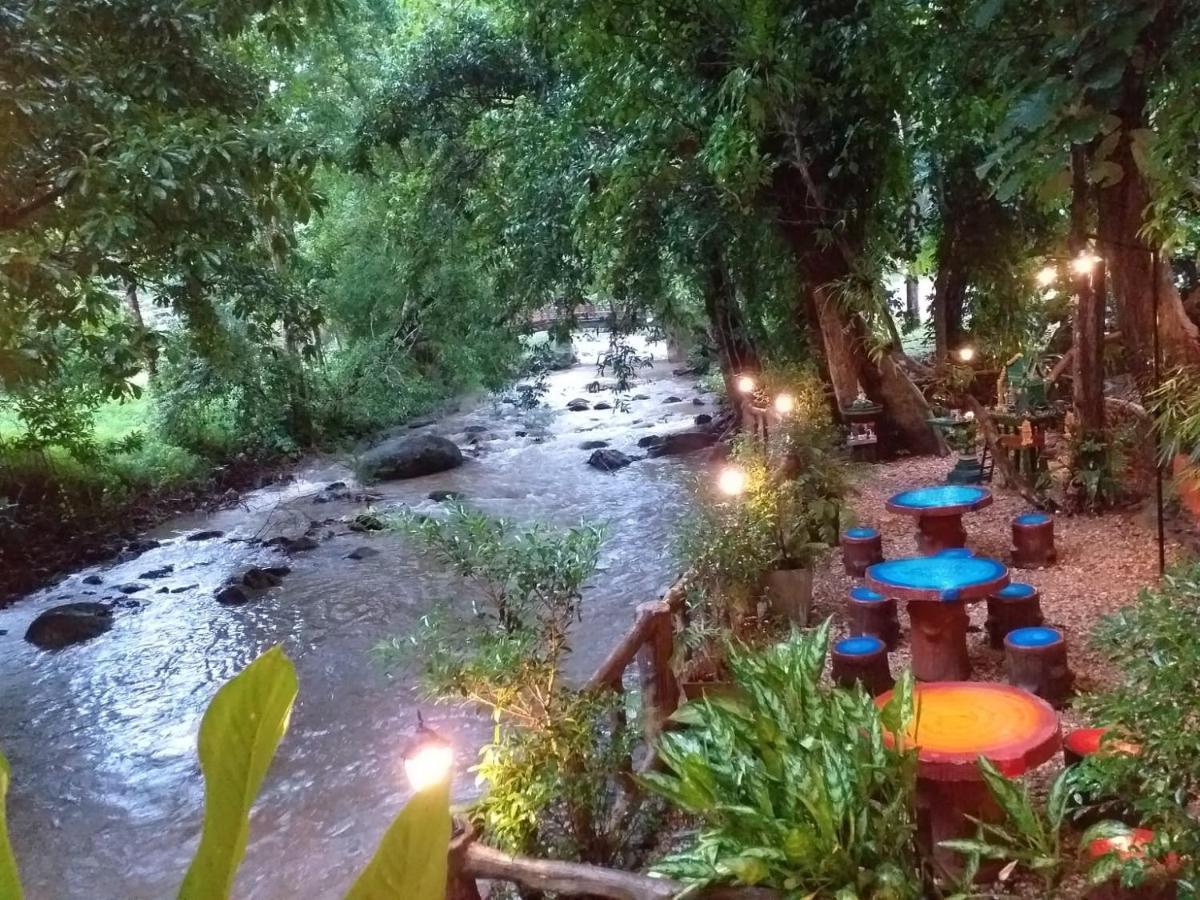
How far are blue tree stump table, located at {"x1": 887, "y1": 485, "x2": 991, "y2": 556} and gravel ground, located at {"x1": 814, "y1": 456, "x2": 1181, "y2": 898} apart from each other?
1.44ft

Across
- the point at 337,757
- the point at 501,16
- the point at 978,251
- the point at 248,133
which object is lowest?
the point at 337,757

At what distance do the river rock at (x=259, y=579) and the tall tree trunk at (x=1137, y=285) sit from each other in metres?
7.50

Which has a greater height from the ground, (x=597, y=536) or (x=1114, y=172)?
(x=1114, y=172)

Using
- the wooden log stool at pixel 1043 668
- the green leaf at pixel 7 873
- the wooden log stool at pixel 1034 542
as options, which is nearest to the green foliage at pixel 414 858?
the green leaf at pixel 7 873

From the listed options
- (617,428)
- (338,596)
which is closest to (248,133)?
(338,596)

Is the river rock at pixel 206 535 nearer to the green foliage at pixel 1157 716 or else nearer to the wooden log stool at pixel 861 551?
the wooden log stool at pixel 861 551

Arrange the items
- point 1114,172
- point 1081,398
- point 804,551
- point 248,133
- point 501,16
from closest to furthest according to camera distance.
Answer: point 1114,172 < point 248,133 < point 804,551 < point 1081,398 < point 501,16

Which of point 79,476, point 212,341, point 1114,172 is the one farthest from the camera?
point 79,476

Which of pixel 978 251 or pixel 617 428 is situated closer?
pixel 978 251

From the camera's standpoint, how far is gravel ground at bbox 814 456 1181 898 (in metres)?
4.27

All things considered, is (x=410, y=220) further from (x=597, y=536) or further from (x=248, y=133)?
(x=597, y=536)

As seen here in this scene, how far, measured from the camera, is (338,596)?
8.52 metres

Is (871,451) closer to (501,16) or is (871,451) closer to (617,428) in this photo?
(501,16)

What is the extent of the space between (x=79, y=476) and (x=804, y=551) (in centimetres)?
917
